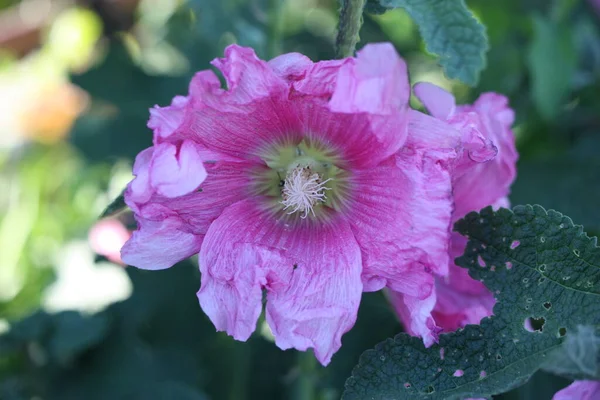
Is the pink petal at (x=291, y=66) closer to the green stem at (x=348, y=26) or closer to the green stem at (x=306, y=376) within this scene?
the green stem at (x=348, y=26)

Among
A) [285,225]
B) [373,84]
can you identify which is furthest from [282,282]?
[373,84]

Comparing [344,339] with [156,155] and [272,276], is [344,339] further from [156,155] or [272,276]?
[156,155]

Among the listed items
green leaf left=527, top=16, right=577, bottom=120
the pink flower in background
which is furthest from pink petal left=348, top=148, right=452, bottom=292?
the pink flower in background

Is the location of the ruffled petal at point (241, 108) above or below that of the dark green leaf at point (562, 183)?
above

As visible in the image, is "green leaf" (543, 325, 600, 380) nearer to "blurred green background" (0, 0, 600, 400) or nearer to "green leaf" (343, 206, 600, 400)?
"green leaf" (343, 206, 600, 400)

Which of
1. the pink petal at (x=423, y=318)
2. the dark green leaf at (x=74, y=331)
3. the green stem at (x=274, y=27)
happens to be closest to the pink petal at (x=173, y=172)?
the pink petal at (x=423, y=318)

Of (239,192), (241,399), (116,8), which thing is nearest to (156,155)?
(239,192)

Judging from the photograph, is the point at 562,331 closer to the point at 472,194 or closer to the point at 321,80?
the point at 472,194
